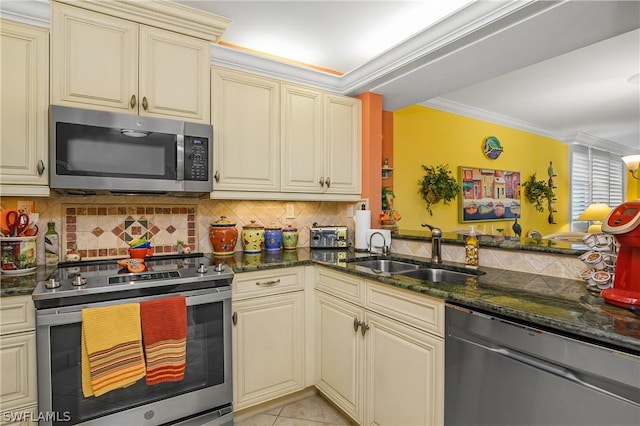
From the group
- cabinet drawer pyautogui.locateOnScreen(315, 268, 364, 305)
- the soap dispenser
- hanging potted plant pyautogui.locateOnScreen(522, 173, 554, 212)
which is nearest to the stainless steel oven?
cabinet drawer pyautogui.locateOnScreen(315, 268, 364, 305)

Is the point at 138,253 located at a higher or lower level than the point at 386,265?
higher

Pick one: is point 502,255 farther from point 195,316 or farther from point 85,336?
point 85,336

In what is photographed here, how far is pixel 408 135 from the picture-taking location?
3.61m

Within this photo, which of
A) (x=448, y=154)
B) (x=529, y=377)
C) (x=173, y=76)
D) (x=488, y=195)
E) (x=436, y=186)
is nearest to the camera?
(x=529, y=377)

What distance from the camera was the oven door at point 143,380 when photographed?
4.88ft

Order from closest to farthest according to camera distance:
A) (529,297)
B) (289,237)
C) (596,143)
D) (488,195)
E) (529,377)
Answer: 1. (529,377)
2. (529,297)
3. (289,237)
4. (488,195)
5. (596,143)

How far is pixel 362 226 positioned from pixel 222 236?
1.07 metres

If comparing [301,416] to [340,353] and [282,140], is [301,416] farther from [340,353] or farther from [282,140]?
[282,140]

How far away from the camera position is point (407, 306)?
62.5 inches

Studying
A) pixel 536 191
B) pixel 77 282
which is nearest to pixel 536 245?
pixel 77 282

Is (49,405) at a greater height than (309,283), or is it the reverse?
(309,283)

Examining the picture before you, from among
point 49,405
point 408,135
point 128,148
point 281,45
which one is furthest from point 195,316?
point 408,135

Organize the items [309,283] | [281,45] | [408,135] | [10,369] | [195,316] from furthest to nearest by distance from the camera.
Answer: [408,135]
[281,45]
[309,283]
[195,316]
[10,369]

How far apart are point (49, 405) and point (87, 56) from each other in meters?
1.74
